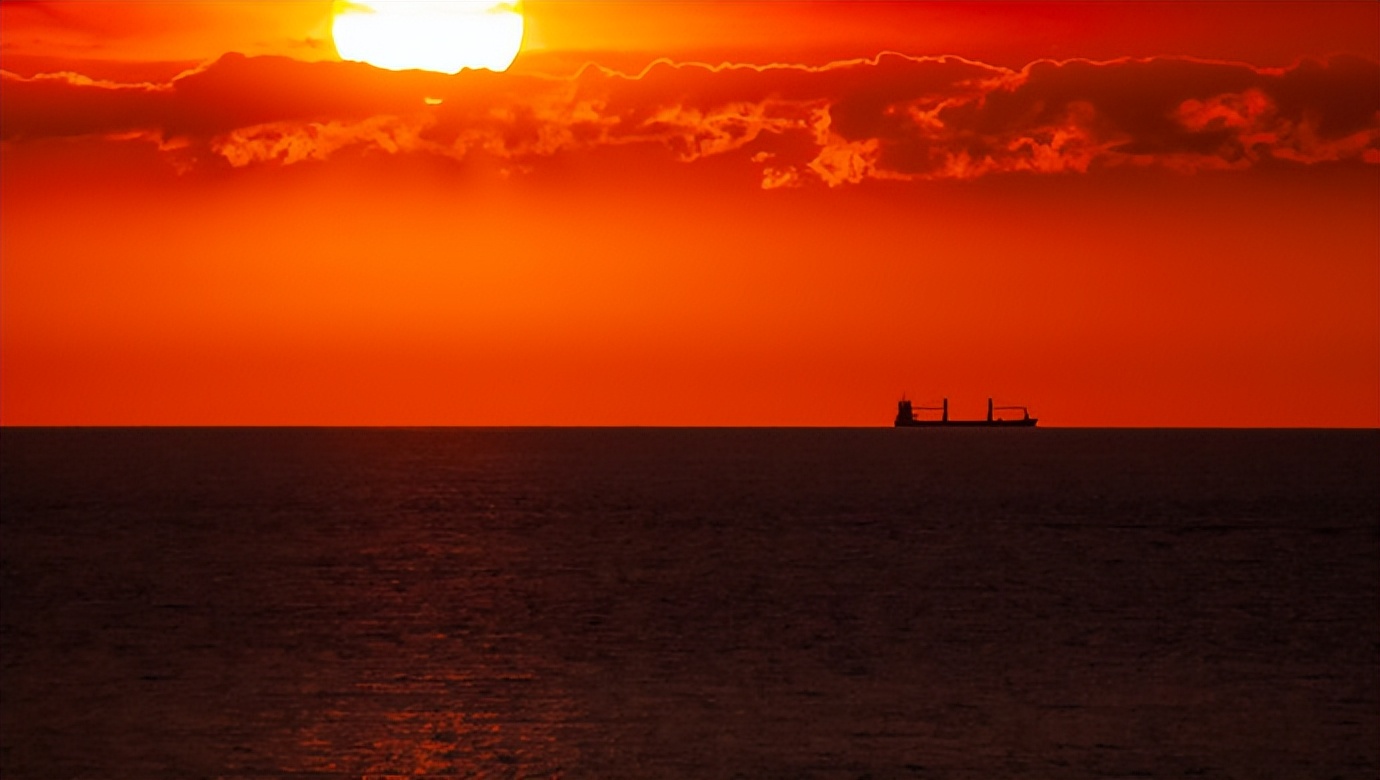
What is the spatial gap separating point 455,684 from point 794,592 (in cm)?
2696

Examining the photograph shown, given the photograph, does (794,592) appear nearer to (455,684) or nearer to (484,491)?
(455,684)

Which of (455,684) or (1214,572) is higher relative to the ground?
(1214,572)

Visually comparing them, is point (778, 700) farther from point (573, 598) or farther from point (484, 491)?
point (484, 491)

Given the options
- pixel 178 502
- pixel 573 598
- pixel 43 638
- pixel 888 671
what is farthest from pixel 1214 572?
pixel 178 502

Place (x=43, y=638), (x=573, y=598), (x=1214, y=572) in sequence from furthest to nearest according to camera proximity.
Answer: (x=1214, y=572) → (x=573, y=598) → (x=43, y=638)

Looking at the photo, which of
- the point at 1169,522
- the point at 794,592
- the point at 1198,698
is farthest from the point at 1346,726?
the point at 1169,522

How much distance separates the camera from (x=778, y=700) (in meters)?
43.1

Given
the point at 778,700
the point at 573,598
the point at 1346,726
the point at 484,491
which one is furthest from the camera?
the point at 484,491

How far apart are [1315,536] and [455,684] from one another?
7103 centimetres

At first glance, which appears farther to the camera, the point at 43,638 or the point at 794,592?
Result: the point at 794,592

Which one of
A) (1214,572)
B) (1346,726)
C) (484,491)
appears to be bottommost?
(1346,726)

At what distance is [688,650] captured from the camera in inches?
2063

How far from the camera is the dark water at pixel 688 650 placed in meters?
36.8

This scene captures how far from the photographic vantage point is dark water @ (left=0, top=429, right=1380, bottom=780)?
3678cm
